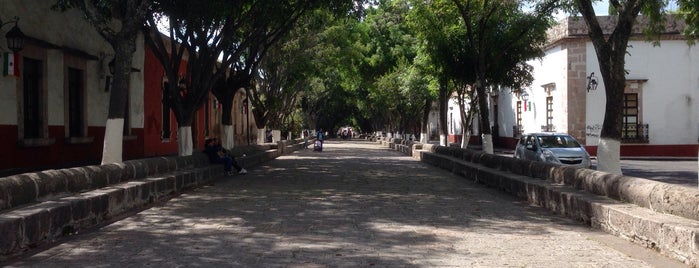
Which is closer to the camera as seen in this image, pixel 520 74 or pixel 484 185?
pixel 484 185

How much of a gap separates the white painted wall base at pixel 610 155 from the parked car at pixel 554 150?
564 centimetres

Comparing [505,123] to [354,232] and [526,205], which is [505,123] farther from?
[354,232]

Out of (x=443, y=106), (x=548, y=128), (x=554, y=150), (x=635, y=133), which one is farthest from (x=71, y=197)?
(x=635, y=133)

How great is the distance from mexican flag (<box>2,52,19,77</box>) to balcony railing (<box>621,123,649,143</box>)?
24073 mm

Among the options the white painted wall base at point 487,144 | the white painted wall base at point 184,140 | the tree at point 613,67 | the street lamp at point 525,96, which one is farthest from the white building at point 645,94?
the tree at point 613,67

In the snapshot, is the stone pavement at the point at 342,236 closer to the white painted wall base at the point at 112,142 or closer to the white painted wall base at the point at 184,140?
the white painted wall base at the point at 112,142

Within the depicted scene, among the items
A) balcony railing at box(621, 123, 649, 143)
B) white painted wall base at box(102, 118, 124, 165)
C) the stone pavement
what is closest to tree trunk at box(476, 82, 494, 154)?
the stone pavement

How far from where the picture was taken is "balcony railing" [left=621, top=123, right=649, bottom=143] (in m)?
28.0

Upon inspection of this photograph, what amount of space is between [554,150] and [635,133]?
43.0ft

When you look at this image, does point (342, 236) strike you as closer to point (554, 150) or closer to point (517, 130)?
point (554, 150)

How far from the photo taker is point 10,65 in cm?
1243

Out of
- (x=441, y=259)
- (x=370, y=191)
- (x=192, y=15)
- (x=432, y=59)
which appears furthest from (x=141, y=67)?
(x=441, y=259)

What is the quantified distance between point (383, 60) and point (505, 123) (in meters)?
8.62

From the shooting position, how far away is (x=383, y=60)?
Result: 34562 millimetres
